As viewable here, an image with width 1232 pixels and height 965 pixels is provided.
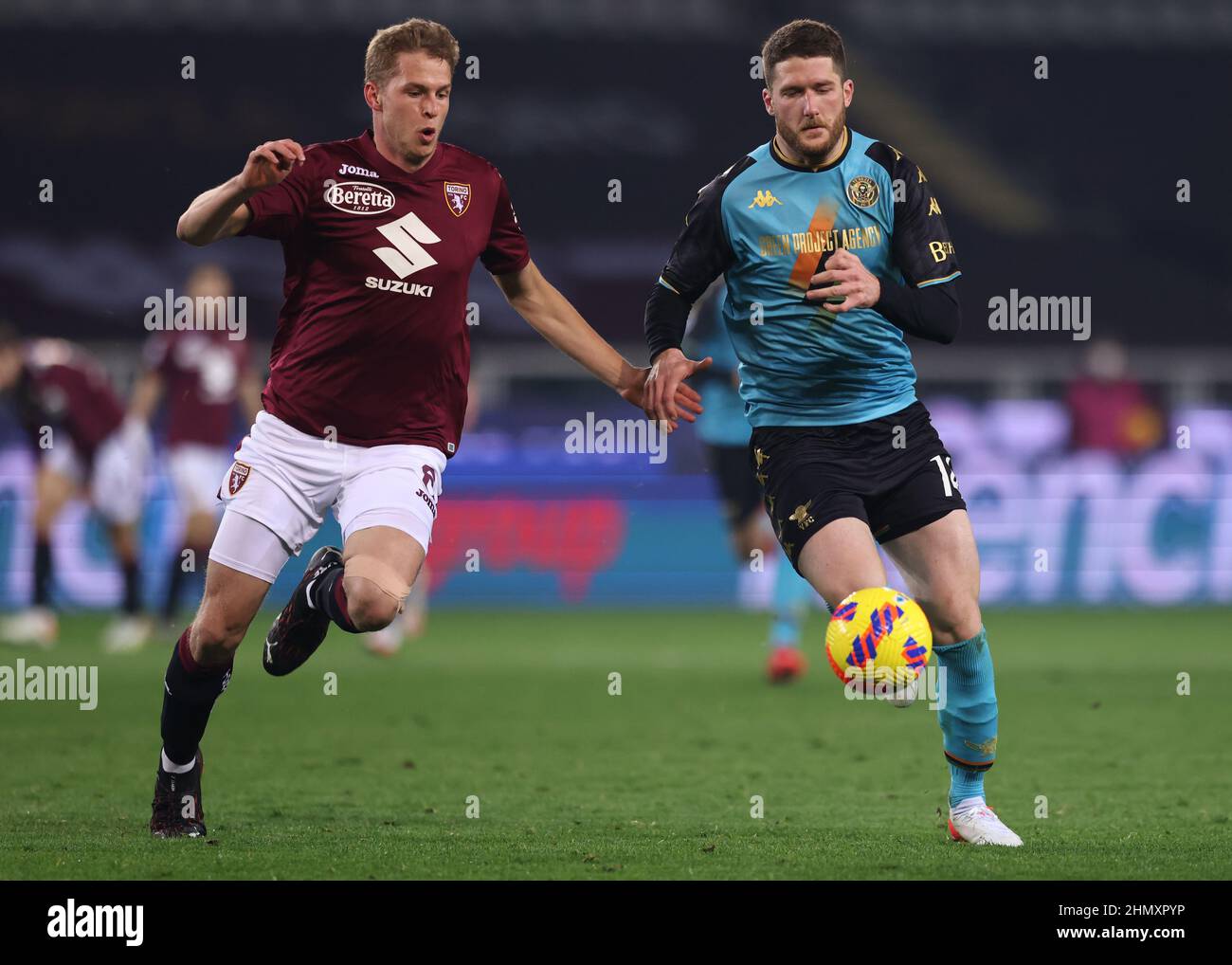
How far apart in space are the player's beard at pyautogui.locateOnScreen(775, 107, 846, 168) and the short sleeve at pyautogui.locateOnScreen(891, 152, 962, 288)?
0.72 feet

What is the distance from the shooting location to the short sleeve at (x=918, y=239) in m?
5.35

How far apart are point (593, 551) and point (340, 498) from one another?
379 inches

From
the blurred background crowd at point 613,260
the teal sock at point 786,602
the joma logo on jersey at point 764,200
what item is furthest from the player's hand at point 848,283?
the blurred background crowd at point 613,260

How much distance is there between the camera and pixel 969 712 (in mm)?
5500

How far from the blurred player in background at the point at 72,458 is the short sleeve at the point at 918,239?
8023mm

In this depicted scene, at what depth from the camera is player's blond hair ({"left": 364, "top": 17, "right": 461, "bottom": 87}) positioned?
5.47 m

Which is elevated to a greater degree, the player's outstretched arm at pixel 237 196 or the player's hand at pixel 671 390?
the player's outstretched arm at pixel 237 196

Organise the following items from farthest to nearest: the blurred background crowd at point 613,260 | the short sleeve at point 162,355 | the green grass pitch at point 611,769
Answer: the blurred background crowd at point 613,260 → the short sleeve at point 162,355 → the green grass pitch at point 611,769

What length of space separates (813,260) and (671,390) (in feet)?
1.97

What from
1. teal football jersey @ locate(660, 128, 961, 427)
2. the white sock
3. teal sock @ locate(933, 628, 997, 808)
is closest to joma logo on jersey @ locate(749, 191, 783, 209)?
teal football jersey @ locate(660, 128, 961, 427)

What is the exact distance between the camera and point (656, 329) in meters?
5.70

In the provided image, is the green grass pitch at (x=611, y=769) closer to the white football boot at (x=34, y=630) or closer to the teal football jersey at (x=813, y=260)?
the white football boot at (x=34, y=630)

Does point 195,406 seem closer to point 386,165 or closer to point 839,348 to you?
point 386,165
